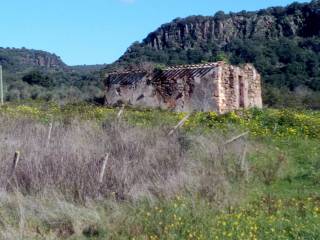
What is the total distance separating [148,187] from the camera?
873cm

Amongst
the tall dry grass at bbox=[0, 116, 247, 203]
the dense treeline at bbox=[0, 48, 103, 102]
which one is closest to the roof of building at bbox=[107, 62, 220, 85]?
the dense treeline at bbox=[0, 48, 103, 102]

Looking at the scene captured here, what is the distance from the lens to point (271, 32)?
56.8 meters

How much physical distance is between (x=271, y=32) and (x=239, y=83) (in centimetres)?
3503

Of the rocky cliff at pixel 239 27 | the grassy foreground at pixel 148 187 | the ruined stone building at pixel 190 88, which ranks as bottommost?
the grassy foreground at pixel 148 187

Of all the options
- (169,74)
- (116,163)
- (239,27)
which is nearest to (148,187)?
(116,163)

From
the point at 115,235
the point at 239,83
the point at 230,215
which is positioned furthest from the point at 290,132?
the point at 115,235

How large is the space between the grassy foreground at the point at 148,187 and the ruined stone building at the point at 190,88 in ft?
26.8

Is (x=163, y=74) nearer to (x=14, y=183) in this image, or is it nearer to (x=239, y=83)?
(x=239, y=83)

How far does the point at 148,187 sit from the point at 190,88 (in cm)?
1394

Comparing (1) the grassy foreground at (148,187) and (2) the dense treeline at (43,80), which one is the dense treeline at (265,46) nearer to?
(2) the dense treeline at (43,80)

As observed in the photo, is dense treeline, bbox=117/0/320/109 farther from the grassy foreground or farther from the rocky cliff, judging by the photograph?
the grassy foreground

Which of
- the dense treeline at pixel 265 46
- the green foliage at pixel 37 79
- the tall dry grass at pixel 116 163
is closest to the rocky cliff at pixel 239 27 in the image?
the dense treeline at pixel 265 46

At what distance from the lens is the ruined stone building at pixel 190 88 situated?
21.8 meters

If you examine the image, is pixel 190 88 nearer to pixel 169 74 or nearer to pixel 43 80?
pixel 169 74
